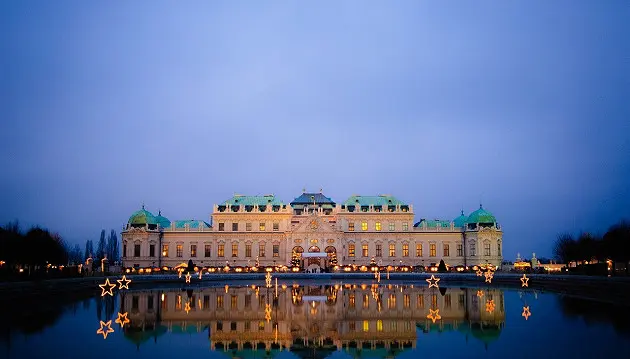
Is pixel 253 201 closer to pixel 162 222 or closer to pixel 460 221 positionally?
pixel 162 222

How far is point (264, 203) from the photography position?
9225cm

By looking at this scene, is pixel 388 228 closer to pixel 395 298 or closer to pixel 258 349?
pixel 395 298

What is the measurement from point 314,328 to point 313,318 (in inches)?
139

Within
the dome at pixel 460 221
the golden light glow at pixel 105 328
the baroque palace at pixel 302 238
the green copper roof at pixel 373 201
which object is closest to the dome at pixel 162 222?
the baroque palace at pixel 302 238

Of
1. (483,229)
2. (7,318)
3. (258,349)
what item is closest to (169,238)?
(483,229)

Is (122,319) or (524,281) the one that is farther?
(524,281)

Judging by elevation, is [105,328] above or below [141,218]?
below

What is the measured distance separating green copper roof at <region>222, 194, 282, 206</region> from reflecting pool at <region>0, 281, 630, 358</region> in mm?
50287

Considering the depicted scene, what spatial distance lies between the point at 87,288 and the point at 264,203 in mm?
43043

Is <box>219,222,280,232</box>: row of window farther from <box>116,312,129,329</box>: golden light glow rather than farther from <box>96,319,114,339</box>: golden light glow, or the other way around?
<box>96,319,114,339</box>: golden light glow

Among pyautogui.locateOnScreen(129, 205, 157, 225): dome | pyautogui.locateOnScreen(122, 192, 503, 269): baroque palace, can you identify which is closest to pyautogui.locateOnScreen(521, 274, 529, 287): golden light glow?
pyautogui.locateOnScreen(122, 192, 503, 269): baroque palace

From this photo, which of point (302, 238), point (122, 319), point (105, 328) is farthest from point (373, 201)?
point (105, 328)

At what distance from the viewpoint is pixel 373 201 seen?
93.0 metres

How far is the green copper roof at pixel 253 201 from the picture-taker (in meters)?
92.0
